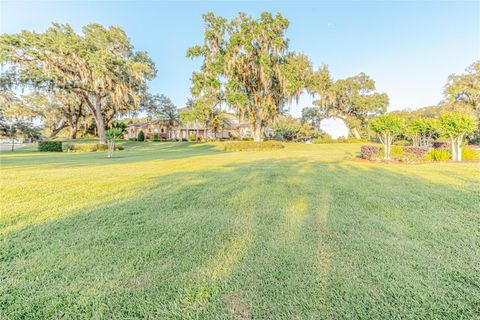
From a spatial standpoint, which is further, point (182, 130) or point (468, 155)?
point (182, 130)

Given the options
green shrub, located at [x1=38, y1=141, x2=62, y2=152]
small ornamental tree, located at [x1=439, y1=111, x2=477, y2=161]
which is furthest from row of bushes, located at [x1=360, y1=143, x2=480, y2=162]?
green shrub, located at [x1=38, y1=141, x2=62, y2=152]

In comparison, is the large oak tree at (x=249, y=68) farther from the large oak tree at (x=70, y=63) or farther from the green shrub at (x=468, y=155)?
the green shrub at (x=468, y=155)

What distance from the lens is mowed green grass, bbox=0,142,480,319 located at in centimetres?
143

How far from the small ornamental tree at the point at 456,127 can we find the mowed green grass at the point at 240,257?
7.40 meters

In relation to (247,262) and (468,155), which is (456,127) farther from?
(247,262)

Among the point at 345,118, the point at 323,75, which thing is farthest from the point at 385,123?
the point at 345,118

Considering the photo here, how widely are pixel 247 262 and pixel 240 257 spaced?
0.11 m

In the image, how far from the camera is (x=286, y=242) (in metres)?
2.28

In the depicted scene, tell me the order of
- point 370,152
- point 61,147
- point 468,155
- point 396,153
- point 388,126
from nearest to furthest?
point 468,155 < point 388,126 < point 396,153 < point 370,152 < point 61,147

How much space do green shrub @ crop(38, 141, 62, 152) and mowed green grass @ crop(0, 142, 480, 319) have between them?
21527 millimetres

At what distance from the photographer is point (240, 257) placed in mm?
2006

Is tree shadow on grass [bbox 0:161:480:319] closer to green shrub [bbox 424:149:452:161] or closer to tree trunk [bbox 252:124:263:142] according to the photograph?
green shrub [bbox 424:149:452:161]

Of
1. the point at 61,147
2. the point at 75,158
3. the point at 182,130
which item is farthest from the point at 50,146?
the point at 182,130

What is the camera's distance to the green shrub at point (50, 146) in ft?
67.5
